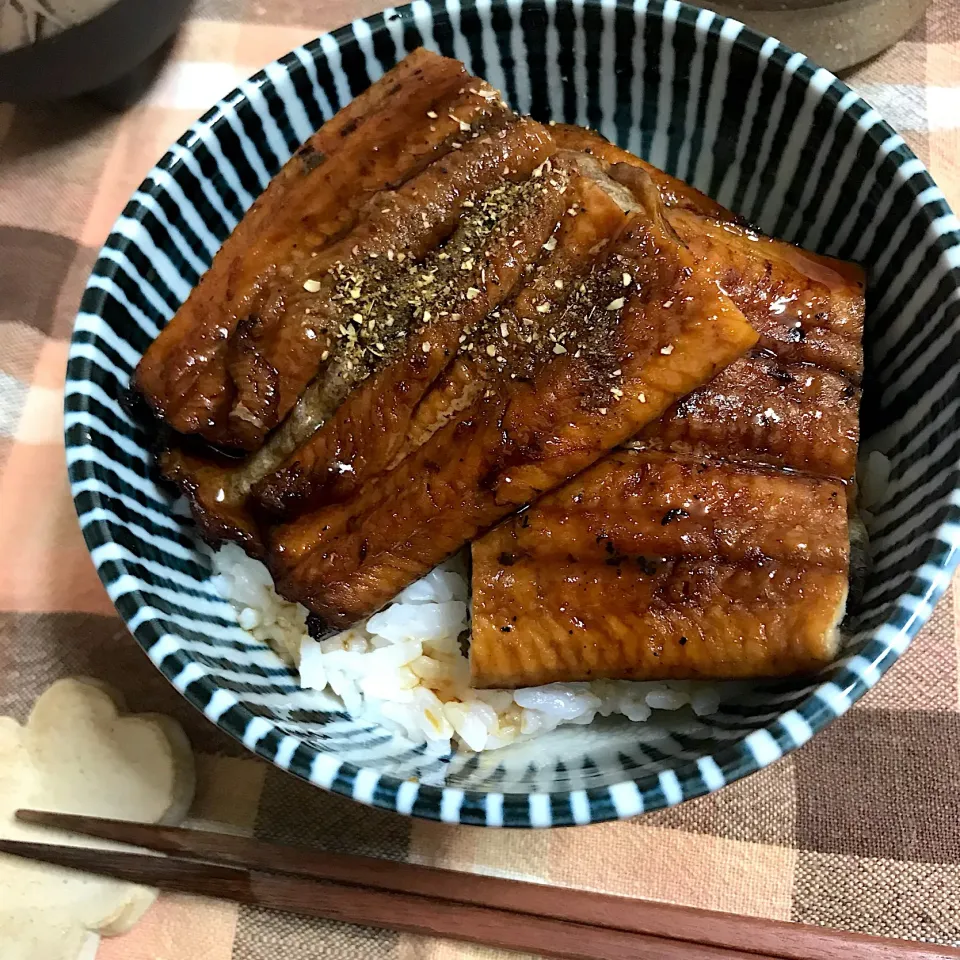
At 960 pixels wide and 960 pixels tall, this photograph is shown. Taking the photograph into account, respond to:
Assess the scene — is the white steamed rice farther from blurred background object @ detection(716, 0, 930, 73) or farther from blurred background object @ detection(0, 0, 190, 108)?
blurred background object @ detection(716, 0, 930, 73)

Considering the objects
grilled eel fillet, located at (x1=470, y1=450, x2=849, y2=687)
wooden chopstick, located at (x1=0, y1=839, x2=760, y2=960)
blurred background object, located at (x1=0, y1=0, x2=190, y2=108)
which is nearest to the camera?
grilled eel fillet, located at (x1=470, y1=450, x2=849, y2=687)

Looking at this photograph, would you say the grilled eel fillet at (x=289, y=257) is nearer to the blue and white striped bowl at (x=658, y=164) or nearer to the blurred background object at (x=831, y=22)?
the blue and white striped bowl at (x=658, y=164)

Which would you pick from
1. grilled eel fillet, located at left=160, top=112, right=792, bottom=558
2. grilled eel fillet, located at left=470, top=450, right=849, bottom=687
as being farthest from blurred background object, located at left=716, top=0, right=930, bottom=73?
grilled eel fillet, located at left=470, top=450, right=849, bottom=687

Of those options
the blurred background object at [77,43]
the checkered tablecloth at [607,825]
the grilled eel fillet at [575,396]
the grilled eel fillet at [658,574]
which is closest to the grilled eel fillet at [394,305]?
the grilled eel fillet at [575,396]

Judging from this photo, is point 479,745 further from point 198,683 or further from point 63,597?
point 63,597

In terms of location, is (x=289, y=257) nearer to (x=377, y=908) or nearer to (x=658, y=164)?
(x=658, y=164)

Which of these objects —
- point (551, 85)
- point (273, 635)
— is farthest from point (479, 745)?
point (551, 85)
